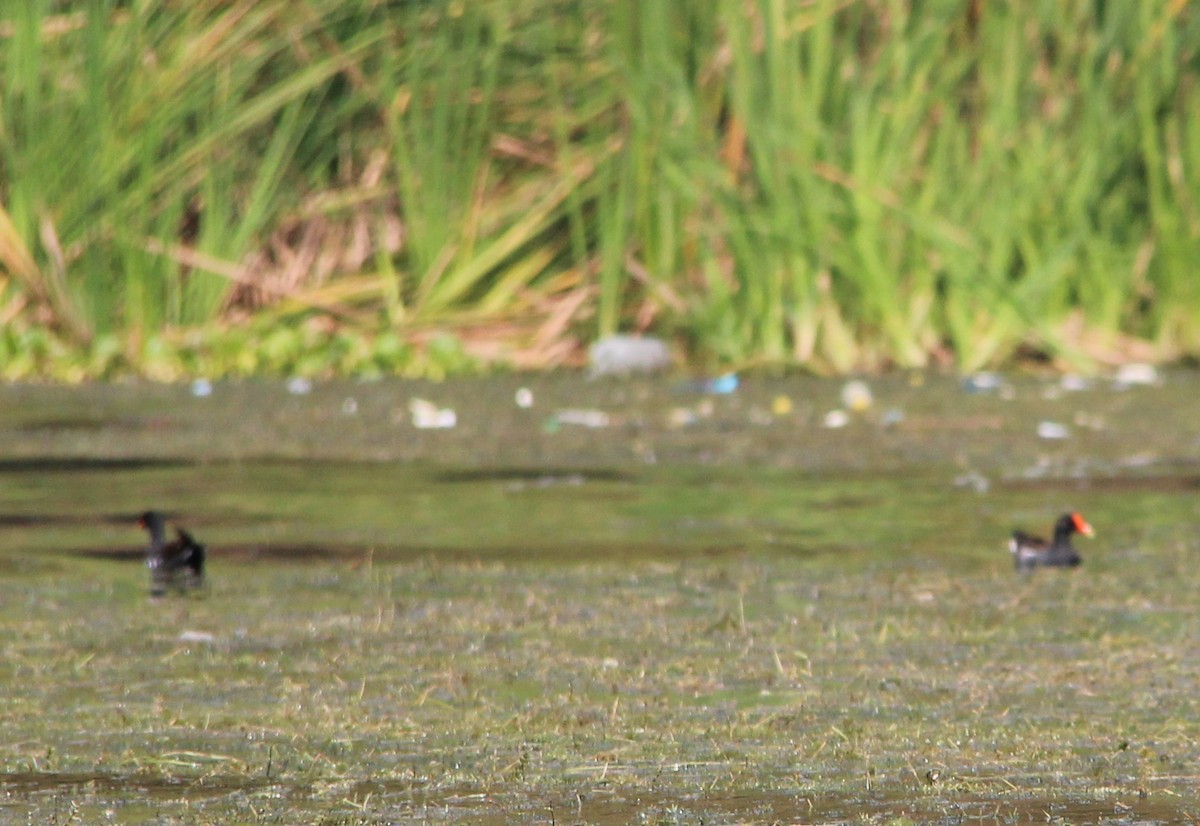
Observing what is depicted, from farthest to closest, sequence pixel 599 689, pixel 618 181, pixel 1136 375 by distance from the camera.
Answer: pixel 618 181 → pixel 1136 375 → pixel 599 689

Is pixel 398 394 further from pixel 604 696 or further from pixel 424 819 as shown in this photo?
pixel 424 819

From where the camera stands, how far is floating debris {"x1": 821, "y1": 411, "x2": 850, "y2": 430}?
829 cm

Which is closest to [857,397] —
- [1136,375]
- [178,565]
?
[1136,375]

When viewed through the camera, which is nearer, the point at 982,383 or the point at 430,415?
the point at 430,415

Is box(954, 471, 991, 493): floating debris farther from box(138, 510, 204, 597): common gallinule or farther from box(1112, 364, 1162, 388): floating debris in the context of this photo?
box(1112, 364, 1162, 388): floating debris

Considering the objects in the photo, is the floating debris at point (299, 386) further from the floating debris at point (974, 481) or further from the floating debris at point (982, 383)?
the floating debris at point (974, 481)

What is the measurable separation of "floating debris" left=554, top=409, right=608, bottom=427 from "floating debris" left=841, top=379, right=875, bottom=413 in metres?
0.89

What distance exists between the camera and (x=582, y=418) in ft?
28.0

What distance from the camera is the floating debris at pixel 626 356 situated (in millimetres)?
10008

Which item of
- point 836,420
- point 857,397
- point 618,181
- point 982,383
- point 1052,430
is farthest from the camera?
point 618,181

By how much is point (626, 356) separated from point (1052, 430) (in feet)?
7.93

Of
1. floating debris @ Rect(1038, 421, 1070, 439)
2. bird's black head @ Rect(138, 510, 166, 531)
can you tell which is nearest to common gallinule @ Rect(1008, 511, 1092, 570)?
bird's black head @ Rect(138, 510, 166, 531)

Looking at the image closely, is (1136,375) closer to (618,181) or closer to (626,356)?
(626,356)

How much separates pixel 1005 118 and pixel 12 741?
21.9ft
